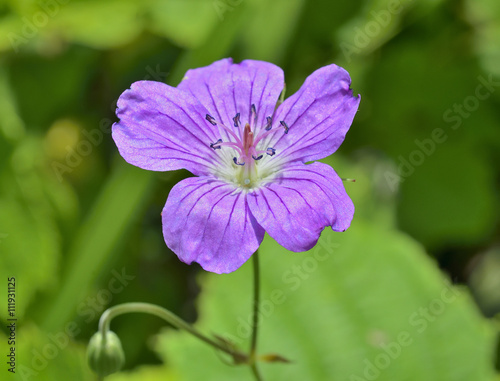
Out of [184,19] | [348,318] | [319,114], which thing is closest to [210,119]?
[319,114]

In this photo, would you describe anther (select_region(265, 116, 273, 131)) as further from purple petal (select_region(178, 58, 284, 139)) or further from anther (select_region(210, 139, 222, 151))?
anther (select_region(210, 139, 222, 151))

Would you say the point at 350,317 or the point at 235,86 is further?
the point at 350,317

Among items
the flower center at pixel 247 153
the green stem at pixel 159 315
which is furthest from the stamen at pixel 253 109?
the green stem at pixel 159 315

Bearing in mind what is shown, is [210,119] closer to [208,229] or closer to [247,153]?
[247,153]

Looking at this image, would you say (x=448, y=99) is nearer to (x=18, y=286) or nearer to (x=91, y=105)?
(x=91, y=105)

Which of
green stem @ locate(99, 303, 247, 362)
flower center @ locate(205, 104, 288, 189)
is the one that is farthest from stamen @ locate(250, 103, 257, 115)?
green stem @ locate(99, 303, 247, 362)

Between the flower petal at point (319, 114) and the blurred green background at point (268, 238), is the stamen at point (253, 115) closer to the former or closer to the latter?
the flower petal at point (319, 114)

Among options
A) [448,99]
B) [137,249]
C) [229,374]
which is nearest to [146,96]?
[229,374]
